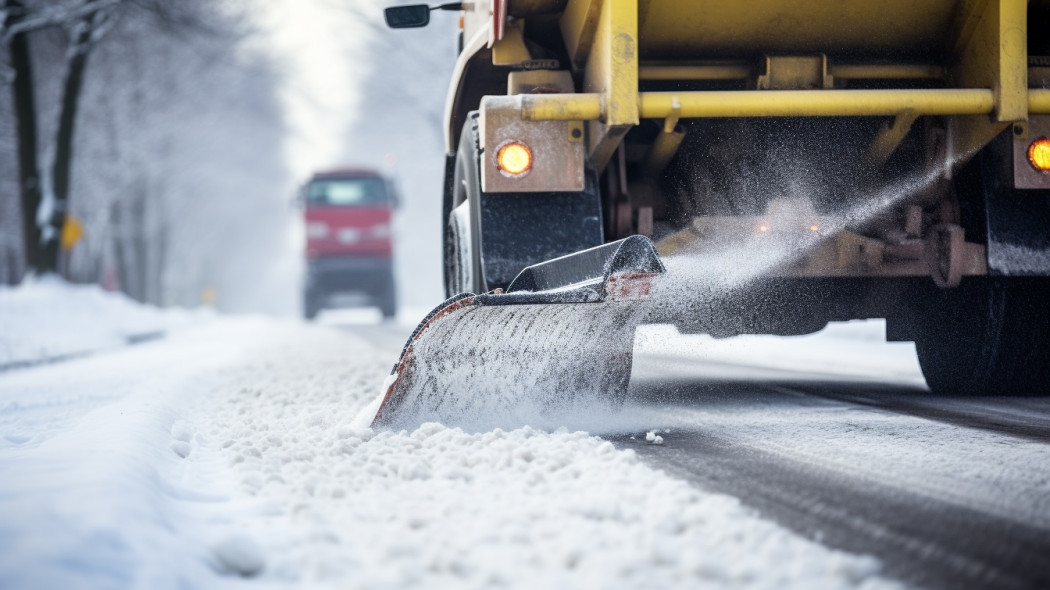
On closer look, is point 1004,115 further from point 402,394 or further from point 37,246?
point 37,246

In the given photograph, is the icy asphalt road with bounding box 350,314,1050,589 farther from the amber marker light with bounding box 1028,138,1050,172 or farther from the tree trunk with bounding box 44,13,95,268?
the tree trunk with bounding box 44,13,95,268

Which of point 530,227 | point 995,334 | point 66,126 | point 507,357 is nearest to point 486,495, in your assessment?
point 507,357

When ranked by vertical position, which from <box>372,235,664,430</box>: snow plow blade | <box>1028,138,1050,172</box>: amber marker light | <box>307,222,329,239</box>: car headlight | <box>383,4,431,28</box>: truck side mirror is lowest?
<box>372,235,664,430</box>: snow plow blade

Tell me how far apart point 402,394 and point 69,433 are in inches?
47.3

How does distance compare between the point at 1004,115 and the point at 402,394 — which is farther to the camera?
the point at 1004,115

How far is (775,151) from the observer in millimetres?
4445

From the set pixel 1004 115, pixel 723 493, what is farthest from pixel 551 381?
pixel 1004 115

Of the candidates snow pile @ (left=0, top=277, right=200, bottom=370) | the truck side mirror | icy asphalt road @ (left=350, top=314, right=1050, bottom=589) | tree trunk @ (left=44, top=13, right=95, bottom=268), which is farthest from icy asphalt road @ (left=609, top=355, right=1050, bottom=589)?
tree trunk @ (left=44, top=13, right=95, bottom=268)

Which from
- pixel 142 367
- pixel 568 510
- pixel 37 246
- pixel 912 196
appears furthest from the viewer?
pixel 37 246

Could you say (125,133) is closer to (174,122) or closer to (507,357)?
(174,122)

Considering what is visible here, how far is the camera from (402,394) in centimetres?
361

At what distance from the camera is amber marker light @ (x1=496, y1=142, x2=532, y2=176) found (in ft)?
13.0

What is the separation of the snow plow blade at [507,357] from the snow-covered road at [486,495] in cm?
17

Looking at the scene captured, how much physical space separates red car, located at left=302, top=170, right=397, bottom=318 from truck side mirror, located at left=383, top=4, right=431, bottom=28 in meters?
16.7
